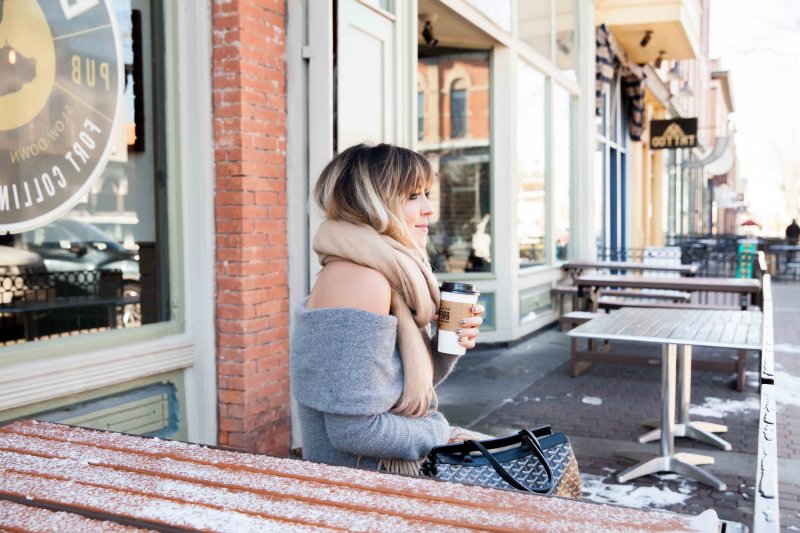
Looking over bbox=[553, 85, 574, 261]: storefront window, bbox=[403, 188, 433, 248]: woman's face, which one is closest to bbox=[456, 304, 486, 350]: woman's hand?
bbox=[403, 188, 433, 248]: woman's face

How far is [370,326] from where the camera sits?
2195mm

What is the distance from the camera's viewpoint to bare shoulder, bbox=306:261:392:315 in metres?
2.23

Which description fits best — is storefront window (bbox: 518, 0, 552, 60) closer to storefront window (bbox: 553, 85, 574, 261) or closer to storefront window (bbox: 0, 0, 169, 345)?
storefront window (bbox: 553, 85, 574, 261)

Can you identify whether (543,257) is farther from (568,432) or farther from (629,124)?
(629,124)

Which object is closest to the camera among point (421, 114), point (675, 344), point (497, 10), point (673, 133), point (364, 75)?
point (675, 344)

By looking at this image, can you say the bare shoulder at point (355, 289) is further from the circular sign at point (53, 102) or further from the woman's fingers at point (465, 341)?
the circular sign at point (53, 102)

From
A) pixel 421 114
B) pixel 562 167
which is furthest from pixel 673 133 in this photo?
pixel 421 114

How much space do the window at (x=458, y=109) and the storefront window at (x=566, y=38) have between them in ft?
6.62

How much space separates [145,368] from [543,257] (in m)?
7.39

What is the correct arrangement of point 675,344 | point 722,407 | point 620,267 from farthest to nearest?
point 620,267 → point 722,407 → point 675,344

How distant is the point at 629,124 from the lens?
16719mm

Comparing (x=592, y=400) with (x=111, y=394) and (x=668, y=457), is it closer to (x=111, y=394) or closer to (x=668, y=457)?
(x=668, y=457)

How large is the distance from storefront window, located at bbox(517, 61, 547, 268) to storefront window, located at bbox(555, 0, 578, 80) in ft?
3.12

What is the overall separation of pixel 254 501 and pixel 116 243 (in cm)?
270
